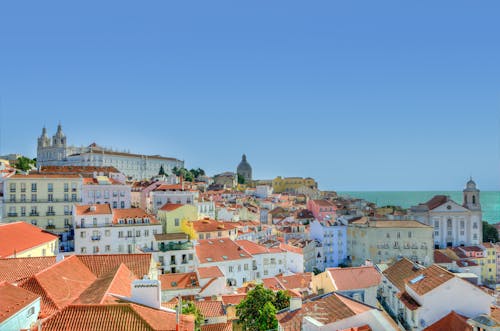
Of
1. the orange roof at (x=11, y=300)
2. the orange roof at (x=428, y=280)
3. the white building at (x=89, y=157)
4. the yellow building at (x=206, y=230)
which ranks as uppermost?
the white building at (x=89, y=157)

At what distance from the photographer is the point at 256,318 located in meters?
25.2

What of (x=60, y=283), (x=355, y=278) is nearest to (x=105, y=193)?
(x=355, y=278)

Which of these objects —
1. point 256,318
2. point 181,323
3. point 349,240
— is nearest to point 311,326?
point 181,323

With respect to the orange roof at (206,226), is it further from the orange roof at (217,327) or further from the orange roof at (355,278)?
the orange roof at (217,327)

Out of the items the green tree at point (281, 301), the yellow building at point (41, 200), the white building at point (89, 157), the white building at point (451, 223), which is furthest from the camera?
the white building at point (89, 157)

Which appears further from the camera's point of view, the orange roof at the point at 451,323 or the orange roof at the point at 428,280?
the orange roof at the point at 428,280

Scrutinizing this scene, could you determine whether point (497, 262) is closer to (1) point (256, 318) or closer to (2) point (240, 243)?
(2) point (240, 243)

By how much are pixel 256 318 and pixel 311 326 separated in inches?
378

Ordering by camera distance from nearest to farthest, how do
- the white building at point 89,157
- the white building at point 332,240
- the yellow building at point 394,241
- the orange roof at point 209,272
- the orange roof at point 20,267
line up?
the orange roof at point 20,267 → the orange roof at point 209,272 → the yellow building at point 394,241 → the white building at point 332,240 → the white building at point 89,157

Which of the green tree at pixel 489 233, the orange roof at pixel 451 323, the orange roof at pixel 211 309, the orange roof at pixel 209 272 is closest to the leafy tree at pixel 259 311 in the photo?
the orange roof at pixel 211 309

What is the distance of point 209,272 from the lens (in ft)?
136

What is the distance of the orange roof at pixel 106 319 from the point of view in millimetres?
11961

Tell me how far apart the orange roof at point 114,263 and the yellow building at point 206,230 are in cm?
3094

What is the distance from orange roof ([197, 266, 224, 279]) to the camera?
40.6 m
